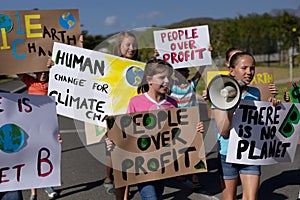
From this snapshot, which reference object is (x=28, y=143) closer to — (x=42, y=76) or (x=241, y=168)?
(x=241, y=168)

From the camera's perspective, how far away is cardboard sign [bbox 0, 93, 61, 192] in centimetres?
368

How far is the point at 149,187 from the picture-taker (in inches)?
154

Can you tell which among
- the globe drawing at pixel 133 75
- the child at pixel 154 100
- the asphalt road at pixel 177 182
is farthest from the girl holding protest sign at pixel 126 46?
the child at pixel 154 100

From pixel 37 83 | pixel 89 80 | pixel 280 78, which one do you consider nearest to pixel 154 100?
pixel 89 80

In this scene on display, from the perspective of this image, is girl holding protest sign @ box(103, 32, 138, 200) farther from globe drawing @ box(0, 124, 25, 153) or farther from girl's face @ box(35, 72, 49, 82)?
globe drawing @ box(0, 124, 25, 153)

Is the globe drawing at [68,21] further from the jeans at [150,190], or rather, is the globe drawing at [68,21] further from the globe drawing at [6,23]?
the jeans at [150,190]

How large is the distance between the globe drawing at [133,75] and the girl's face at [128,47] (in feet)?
0.46

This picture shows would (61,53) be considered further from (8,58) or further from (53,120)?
(53,120)

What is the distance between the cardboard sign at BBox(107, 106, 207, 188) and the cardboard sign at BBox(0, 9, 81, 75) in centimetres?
184

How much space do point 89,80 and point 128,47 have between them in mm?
599

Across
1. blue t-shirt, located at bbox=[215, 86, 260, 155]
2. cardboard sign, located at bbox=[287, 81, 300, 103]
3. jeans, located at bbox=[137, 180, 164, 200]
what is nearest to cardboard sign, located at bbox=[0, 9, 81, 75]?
jeans, located at bbox=[137, 180, 164, 200]

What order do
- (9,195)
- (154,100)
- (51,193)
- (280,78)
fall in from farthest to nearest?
(280,78), (51,193), (154,100), (9,195)

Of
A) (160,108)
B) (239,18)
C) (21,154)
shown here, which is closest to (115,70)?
(160,108)

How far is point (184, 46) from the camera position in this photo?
696 centimetres
